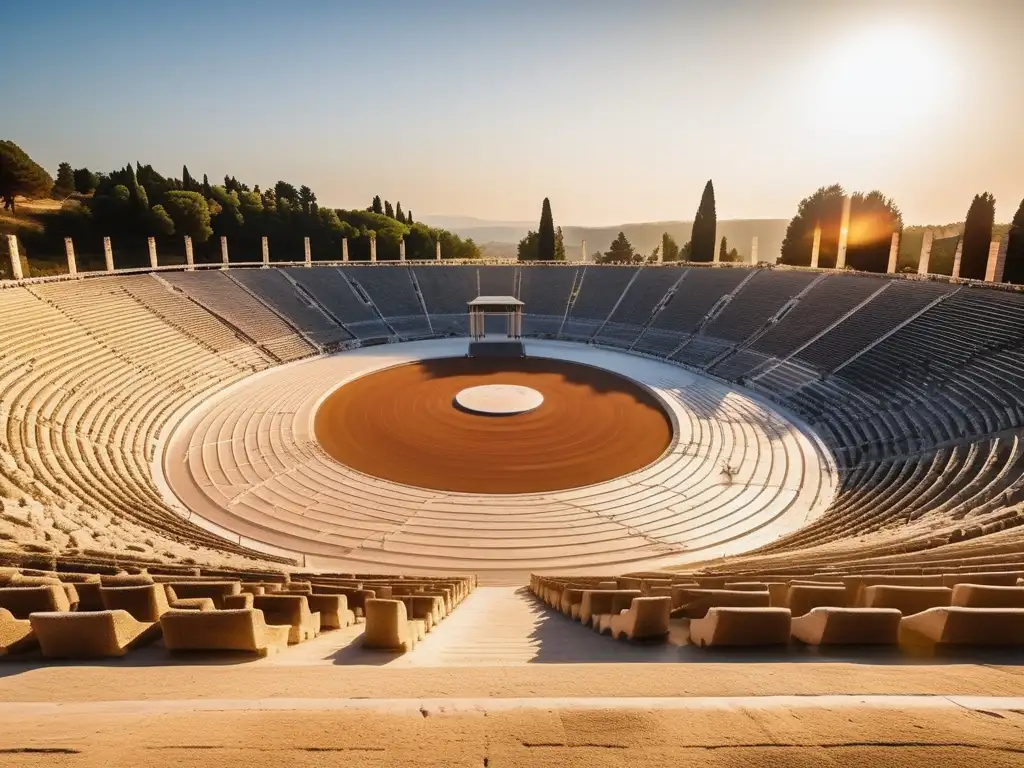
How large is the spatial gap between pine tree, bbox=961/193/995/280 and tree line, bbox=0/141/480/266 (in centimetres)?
5073

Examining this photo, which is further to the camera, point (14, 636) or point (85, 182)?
point (85, 182)

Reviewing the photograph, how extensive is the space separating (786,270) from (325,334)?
3571 centimetres

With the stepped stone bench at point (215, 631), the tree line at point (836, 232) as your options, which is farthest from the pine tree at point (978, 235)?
the stepped stone bench at point (215, 631)

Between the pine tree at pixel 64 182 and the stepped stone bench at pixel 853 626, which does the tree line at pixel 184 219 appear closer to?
the pine tree at pixel 64 182

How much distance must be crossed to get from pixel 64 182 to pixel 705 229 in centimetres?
6915

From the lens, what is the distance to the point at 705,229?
186ft

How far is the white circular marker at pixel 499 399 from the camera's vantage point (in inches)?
→ 1143

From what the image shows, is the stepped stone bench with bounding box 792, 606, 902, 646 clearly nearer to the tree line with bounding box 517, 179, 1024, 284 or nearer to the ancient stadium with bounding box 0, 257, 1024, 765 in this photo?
the ancient stadium with bounding box 0, 257, 1024, 765

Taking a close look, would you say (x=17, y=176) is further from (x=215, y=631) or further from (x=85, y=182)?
(x=215, y=631)

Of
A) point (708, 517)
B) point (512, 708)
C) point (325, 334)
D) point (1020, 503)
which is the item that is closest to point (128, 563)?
point (512, 708)

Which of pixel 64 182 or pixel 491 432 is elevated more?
pixel 64 182

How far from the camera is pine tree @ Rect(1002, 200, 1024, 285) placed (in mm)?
40656

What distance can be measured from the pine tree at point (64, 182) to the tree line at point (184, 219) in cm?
9

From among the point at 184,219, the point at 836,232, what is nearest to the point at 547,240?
the point at 836,232
